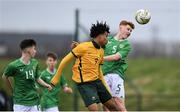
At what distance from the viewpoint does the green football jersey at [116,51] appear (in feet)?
49.9

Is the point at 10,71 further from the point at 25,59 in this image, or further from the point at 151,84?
the point at 151,84

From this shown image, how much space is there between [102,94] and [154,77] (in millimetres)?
15908

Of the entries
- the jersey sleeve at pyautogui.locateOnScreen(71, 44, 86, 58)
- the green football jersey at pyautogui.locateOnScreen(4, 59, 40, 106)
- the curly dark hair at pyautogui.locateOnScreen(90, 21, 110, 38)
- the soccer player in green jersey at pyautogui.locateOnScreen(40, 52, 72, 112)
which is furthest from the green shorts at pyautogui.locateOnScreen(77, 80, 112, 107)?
the soccer player in green jersey at pyautogui.locateOnScreen(40, 52, 72, 112)

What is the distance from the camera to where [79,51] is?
45.1 feet

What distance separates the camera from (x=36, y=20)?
96.6ft

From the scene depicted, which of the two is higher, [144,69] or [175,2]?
[175,2]

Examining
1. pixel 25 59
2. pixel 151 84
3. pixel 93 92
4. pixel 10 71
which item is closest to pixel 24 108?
pixel 10 71

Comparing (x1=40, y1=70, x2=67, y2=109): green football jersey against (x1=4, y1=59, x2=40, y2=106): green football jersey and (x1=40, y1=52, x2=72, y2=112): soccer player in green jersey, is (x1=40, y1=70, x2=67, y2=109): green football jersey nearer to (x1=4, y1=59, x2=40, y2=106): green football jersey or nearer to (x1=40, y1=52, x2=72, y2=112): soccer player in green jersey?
(x1=40, y1=52, x2=72, y2=112): soccer player in green jersey

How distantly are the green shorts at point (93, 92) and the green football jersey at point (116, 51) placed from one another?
1.33 m

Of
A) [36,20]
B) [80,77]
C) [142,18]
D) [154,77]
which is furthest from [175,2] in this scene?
[80,77]

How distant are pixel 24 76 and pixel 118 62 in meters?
2.09

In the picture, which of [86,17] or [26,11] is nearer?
[86,17]

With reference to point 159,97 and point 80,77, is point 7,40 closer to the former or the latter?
point 159,97

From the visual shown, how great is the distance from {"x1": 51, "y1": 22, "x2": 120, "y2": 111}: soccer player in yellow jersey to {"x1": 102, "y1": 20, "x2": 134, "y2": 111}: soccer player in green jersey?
3.70 feet
